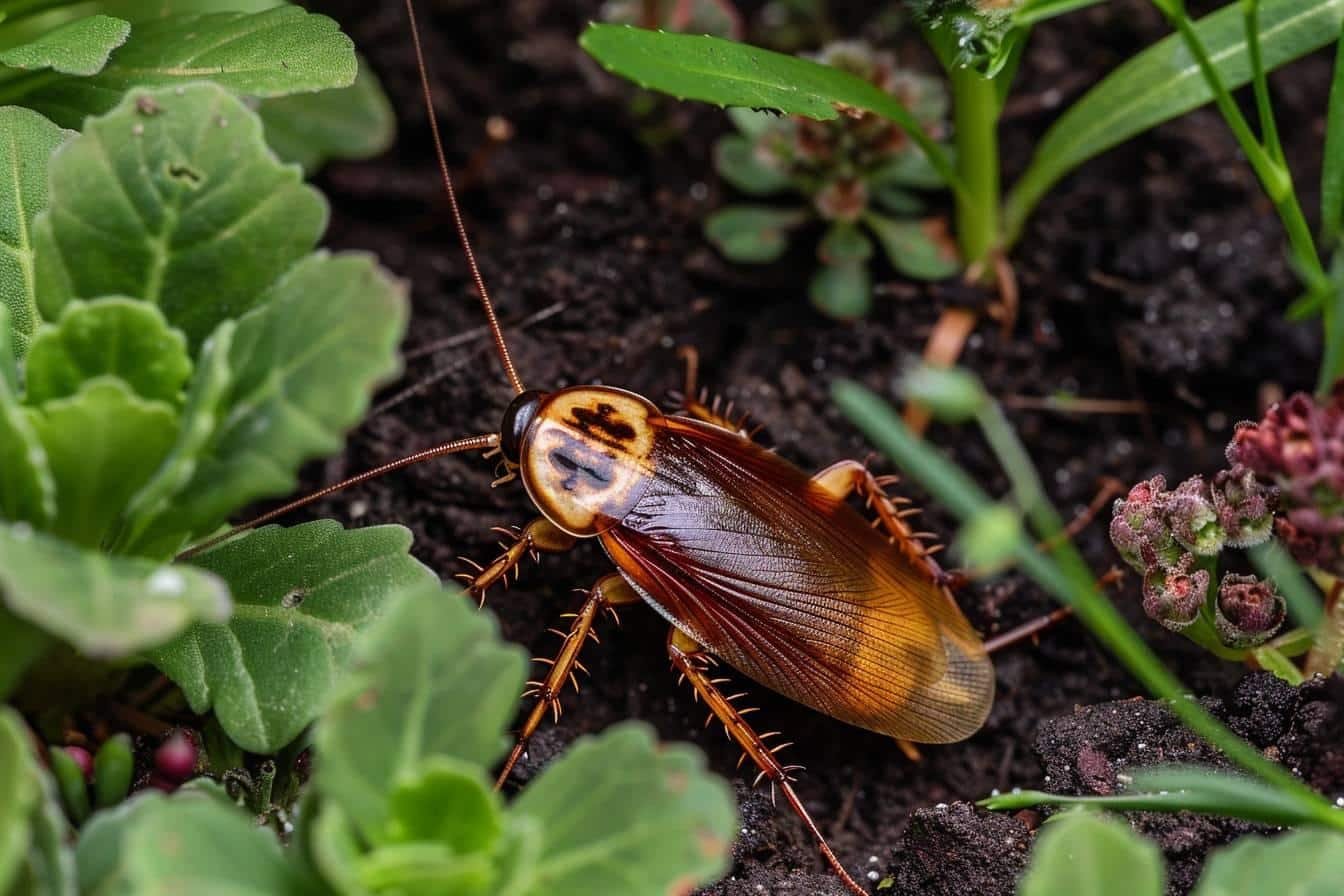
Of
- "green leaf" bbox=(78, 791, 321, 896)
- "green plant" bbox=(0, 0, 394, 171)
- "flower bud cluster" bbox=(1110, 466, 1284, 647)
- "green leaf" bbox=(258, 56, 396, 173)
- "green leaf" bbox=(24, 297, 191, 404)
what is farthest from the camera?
"green leaf" bbox=(258, 56, 396, 173)

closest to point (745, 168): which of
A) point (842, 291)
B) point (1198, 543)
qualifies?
point (842, 291)

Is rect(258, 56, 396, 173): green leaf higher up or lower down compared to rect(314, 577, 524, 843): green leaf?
lower down

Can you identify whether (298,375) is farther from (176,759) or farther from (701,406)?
(701,406)

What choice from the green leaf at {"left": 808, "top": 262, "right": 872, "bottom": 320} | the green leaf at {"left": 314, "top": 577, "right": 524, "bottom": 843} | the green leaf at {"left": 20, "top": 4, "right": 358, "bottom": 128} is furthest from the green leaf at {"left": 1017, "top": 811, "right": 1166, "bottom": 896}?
the green leaf at {"left": 808, "top": 262, "right": 872, "bottom": 320}

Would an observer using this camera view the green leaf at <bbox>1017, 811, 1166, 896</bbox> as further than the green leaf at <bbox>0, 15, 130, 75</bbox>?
No

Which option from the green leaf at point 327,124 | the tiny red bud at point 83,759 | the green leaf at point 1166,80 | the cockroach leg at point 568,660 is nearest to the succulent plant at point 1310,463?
the green leaf at point 1166,80

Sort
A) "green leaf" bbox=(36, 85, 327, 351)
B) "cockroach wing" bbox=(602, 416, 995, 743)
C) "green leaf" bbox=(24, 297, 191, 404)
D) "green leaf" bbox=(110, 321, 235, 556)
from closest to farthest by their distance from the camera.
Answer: "green leaf" bbox=(110, 321, 235, 556), "green leaf" bbox=(24, 297, 191, 404), "green leaf" bbox=(36, 85, 327, 351), "cockroach wing" bbox=(602, 416, 995, 743)

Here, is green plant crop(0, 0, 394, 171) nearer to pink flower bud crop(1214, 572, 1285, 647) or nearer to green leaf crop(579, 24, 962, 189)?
green leaf crop(579, 24, 962, 189)

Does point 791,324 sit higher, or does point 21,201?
point 21,201

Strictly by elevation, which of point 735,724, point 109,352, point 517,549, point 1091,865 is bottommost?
point 735,724
